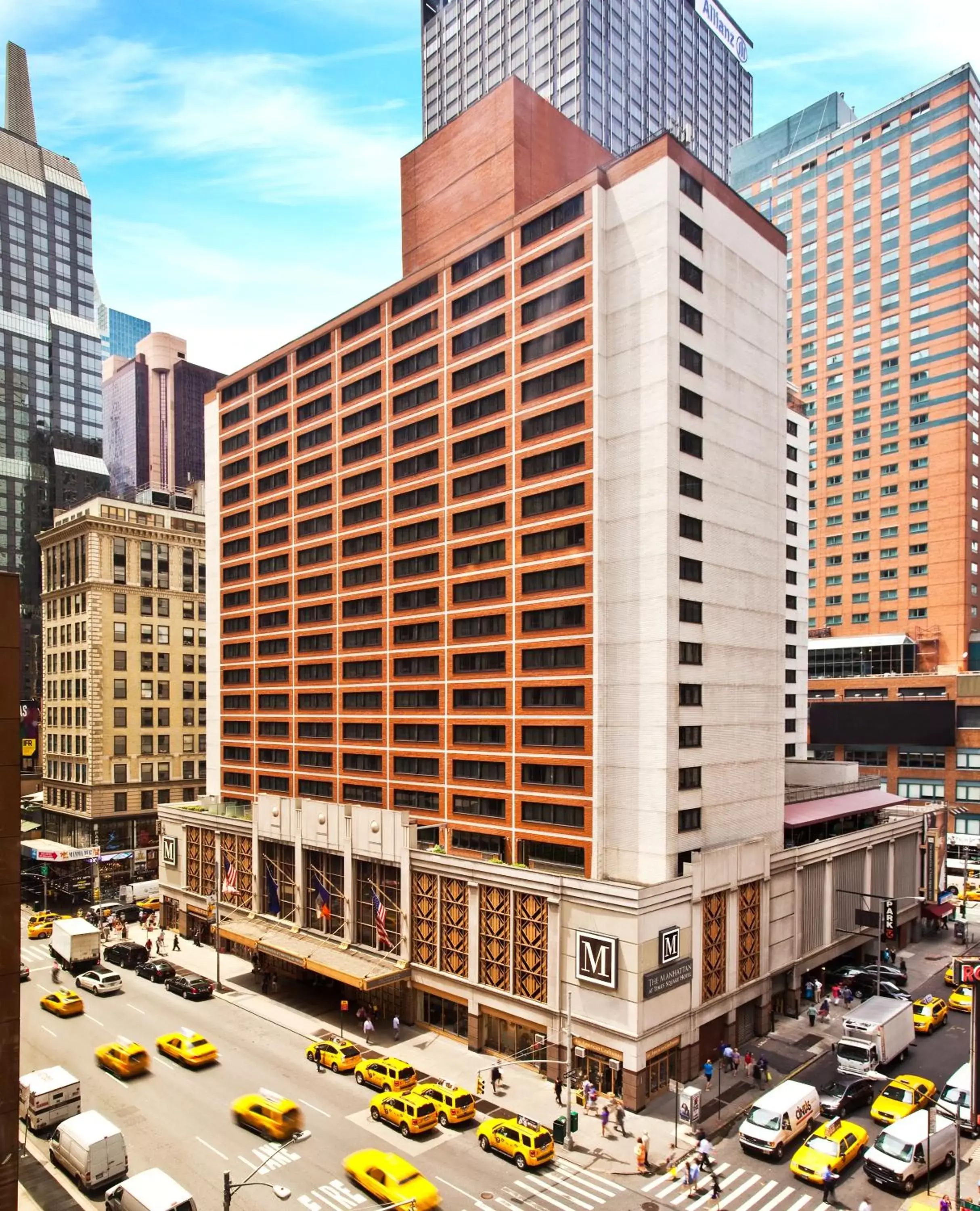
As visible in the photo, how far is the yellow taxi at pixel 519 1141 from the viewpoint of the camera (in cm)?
3697

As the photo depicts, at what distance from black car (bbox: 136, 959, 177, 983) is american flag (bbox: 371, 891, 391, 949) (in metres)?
18.7

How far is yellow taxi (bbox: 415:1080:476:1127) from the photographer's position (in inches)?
1603

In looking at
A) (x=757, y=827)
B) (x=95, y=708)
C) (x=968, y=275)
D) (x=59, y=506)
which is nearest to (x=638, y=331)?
(x=757, y=827)

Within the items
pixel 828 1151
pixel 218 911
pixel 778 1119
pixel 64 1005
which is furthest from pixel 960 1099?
pixel 64 1005

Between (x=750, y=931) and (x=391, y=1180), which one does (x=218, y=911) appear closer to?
(x=391, y=1180)

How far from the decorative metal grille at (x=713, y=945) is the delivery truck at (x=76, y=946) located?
4917cm

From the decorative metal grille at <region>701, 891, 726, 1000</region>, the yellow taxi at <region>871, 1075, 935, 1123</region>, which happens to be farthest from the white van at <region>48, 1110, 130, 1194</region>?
the yellow taxi at <region>871, 1075, 935, 1123</region>

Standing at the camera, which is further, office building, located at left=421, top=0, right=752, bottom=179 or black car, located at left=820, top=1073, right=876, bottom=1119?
office building, located at left=421, top=0, right=752, bottom=179

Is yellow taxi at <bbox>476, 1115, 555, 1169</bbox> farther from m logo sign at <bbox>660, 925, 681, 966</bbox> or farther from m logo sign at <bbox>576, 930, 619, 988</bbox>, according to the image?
m logo sign at <bbox>660, 925, 681, 966</bbox>

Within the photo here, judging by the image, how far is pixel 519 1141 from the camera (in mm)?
37375

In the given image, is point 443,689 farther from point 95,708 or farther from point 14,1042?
point 95,708

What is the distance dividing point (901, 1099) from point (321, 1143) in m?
28.5

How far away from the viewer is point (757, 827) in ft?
181

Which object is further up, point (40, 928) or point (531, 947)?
point (531, 947)
